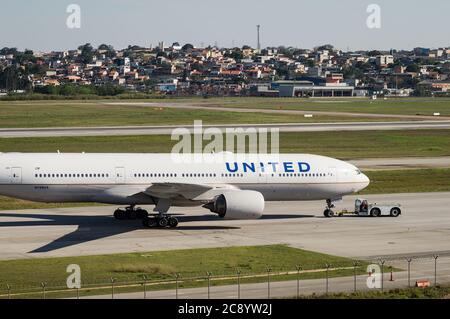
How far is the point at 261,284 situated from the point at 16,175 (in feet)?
Answer: 68.9

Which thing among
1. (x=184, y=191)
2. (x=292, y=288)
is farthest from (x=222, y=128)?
(x=292, y=288)

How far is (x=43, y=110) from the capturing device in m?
175

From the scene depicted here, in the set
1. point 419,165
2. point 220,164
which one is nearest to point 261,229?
point 220,164

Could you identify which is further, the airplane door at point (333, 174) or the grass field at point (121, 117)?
the grass field at point (121, 117)

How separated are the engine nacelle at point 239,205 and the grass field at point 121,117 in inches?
3287

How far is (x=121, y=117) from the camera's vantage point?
156500mm

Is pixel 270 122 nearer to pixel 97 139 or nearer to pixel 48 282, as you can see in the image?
pixel 97 139

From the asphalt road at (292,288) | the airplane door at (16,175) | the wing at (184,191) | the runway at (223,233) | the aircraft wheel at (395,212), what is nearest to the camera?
the asphalt road at (292,288)

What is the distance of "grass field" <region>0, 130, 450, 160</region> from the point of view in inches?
3999

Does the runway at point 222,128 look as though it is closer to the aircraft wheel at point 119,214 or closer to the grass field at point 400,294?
the aircraft wheel at point 119,214

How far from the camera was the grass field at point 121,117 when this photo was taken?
142750 mm

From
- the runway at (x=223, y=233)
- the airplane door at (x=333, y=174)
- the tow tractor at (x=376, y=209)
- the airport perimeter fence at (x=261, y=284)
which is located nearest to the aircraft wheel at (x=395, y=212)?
the tow tractor at (x=376, y=209)

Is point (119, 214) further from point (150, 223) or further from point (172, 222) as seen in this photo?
point (172, 222)

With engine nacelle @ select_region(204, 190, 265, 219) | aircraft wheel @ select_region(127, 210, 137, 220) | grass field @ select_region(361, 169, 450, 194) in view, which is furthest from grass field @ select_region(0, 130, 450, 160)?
engine nacelle @ select_region(204, 190, 265, 219)
